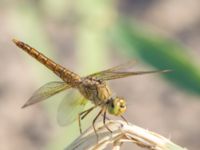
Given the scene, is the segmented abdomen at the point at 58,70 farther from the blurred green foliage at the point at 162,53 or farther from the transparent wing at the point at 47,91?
the blurred green foliage at the point at 162,53

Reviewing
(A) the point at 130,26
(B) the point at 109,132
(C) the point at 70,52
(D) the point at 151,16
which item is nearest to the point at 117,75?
(A) the point at 130,26

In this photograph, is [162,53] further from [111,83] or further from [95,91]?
[111,83]

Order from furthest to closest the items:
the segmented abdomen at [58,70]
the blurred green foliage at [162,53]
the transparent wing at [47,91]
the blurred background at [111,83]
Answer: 1. the blurred background at [111,83]
2. the segmented abdomen at [58,70]
3. the transparent wing at [47,91]
4. the blurred green foliage at [162,53]

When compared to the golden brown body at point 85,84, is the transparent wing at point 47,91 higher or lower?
lower

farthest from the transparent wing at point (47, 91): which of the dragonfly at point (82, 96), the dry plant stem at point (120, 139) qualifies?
the dry plant stem at point (120, 139)

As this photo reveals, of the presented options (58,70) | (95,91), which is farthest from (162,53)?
(58,70)

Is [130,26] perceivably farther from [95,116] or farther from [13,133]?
[13,133]
